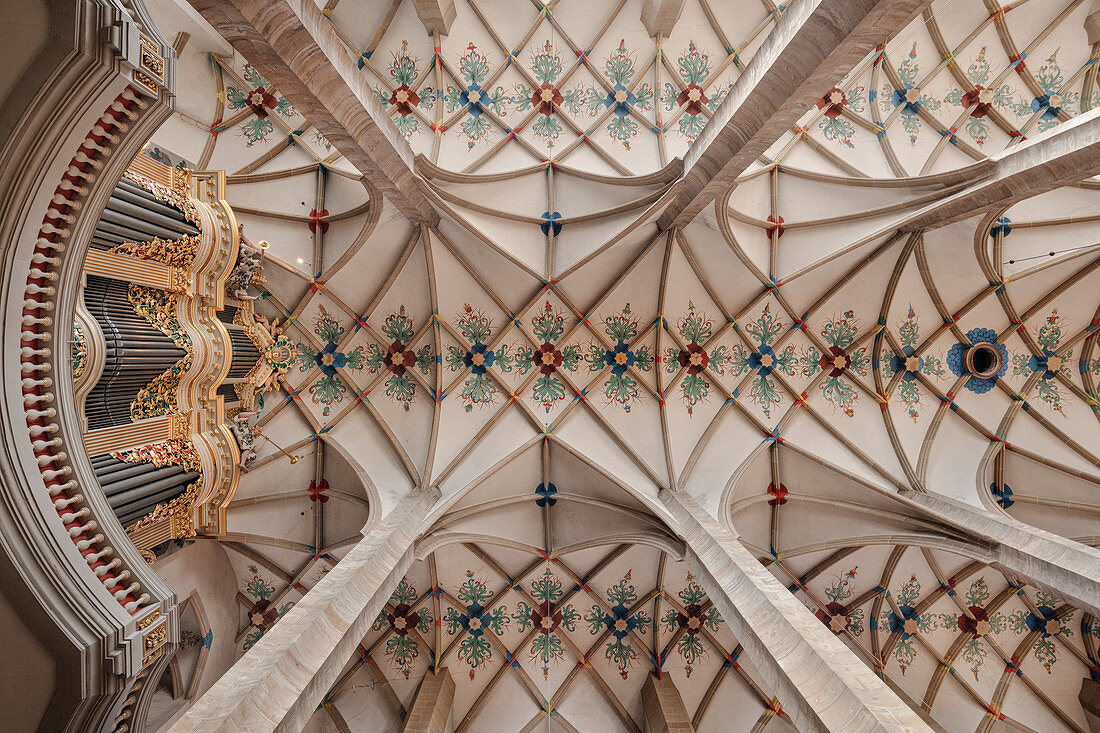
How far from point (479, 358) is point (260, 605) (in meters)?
6.05

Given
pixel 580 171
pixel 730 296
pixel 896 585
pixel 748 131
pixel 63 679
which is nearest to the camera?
pixel 63 679

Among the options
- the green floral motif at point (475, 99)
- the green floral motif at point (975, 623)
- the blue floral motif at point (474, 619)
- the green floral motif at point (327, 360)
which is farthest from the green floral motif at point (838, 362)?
the green floral motif at point (327, 360)

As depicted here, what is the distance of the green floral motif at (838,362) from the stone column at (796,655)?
4.64 m

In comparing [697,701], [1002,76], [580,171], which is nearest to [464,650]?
[697,701]

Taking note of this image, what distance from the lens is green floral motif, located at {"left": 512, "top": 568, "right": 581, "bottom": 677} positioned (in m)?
10.7

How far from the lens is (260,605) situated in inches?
399

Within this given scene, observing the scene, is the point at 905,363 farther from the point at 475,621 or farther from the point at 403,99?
the point at 403,99

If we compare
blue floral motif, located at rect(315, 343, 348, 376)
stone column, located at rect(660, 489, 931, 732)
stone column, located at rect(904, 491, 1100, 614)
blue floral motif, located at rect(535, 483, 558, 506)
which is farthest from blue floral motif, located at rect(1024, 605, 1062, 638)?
blue floral motif, located at rect(315, 343, 348, 376)

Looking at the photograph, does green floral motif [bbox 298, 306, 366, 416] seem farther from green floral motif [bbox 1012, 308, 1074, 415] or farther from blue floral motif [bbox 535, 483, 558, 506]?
green floral motif [bbox 1012, 308, 1074, 415]

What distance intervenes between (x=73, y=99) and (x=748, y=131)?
5.93 m

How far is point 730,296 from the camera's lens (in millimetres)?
9953

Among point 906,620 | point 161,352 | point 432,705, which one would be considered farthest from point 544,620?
point 161,352

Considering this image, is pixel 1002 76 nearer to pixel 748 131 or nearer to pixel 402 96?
pixel 748 131

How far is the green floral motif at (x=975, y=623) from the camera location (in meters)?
10.7
